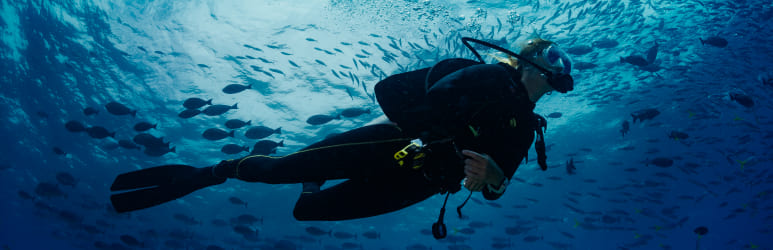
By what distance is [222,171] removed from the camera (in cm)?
294

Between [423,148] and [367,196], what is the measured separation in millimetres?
794

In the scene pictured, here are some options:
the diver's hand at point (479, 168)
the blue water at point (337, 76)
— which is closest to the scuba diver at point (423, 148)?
the diver's hand at point (479, 168)

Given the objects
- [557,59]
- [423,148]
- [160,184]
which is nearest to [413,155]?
[423,148]

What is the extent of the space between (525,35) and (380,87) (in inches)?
476

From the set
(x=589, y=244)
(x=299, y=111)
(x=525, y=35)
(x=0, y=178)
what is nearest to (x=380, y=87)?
(x=525, y=35)

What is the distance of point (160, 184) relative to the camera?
309 centimetres

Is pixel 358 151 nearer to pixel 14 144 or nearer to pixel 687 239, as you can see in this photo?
pixel 14 144

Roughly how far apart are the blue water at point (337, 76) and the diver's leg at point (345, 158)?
10.1 m

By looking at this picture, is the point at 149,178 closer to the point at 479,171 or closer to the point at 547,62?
the point at 479,171

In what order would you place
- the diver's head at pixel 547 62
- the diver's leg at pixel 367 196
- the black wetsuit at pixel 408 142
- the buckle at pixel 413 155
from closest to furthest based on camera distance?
1. the black wetsuit at pixel 408 142
2. the buckle at pixel 413 155
3. the diver's head at pixel 547 62
4. the diver's leg at pixel 367 196

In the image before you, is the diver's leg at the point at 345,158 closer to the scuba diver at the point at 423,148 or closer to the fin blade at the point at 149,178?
the scuba diver at the point at 423,148

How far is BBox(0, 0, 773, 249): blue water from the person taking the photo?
12125mm

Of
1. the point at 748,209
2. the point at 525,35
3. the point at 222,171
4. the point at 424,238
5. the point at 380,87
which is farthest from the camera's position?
the point at 424,238

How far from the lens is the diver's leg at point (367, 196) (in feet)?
8.39
